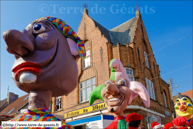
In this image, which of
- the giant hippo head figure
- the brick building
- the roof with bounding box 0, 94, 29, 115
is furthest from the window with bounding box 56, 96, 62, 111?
the giant hippo head figure

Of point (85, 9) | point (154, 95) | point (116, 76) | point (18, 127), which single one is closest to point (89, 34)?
point (85, 9)

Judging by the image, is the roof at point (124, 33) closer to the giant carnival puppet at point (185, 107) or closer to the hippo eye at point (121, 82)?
the giant carnival puppet at point (185, 107)

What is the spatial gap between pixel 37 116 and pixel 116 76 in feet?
8.76

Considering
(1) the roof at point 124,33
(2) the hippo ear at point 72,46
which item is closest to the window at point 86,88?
(1) the roof at point 124,33

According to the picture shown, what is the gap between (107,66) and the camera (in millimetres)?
12039

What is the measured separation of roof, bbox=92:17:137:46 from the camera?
1382cm

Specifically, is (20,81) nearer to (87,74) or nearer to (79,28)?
(87,74)

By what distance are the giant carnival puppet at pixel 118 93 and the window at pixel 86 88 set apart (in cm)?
831

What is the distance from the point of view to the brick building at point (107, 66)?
11992 mm

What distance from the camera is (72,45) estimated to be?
104 inches

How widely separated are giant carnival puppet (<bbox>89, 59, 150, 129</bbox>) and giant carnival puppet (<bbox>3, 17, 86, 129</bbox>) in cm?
134

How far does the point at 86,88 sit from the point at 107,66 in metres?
2.49

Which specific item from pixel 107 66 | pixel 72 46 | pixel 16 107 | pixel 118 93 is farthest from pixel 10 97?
pixel 72 46

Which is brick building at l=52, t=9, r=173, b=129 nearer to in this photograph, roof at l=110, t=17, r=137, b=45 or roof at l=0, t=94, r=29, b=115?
roof at l=110, t=17, r=137, b=45
